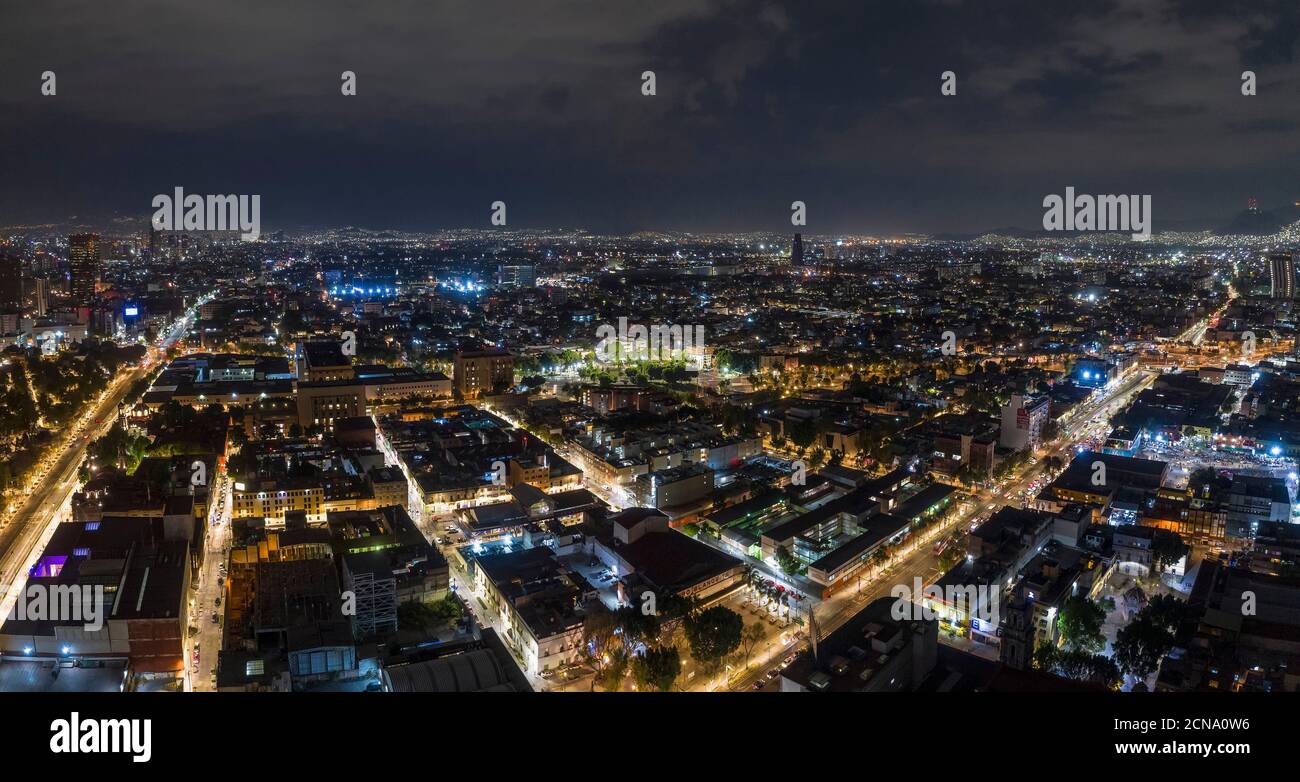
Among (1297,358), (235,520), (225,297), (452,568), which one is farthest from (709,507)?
(225,297)

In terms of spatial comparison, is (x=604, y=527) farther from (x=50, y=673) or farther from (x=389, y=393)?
(x=389, y=393)

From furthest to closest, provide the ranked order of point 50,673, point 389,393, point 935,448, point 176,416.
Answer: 1. point 389,393
2. point 176,416
3. point 935,448
4. point 50,673

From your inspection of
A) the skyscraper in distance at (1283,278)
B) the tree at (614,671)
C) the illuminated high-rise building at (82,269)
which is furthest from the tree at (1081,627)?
the illuminated high-rise building at (82,269)
